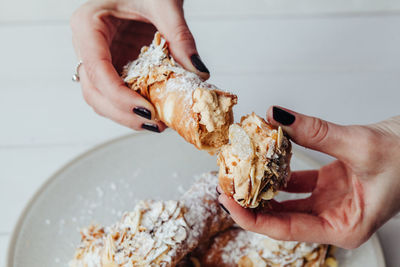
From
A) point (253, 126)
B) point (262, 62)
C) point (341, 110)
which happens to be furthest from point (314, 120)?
point (262, 62)

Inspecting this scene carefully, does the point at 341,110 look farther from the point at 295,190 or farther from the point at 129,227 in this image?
the point at 129,227

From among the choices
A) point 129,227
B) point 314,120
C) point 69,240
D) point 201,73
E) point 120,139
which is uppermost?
point 201,73

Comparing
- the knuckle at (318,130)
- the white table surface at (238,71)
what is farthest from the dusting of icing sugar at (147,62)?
the white table surface at (238,71)

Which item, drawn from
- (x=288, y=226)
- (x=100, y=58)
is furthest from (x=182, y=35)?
(x=288, y=226)

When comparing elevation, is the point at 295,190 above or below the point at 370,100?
below

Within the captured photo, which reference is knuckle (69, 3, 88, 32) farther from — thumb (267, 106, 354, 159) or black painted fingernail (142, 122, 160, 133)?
thumb (267, 106, 354, 159)

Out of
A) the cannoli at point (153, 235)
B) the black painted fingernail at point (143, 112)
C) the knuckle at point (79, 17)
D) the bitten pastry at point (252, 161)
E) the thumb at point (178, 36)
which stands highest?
the knuckle at point (79, 17)

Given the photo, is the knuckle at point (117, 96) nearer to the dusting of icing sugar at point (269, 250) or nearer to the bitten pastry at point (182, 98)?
the bitten pastry at point (182, 98)
